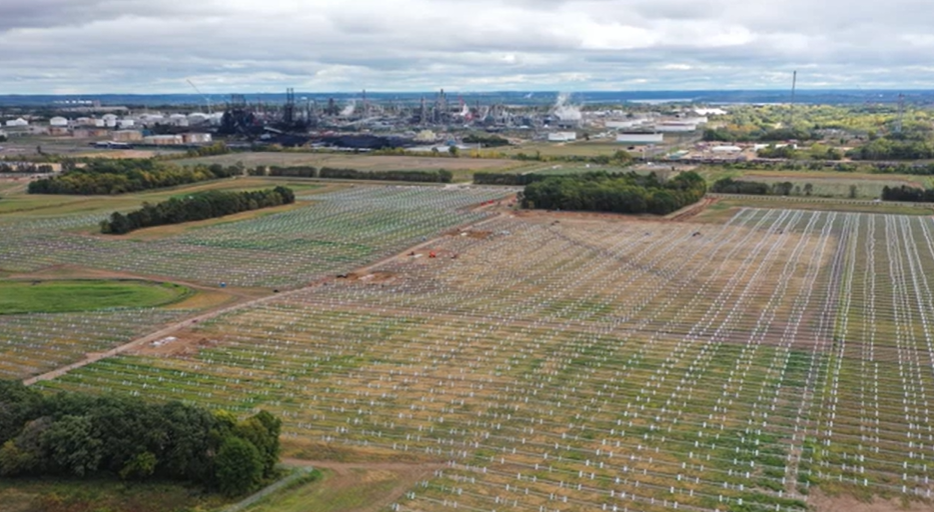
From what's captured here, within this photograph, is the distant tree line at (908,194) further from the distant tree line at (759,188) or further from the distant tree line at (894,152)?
the distant tree line at (894,152)

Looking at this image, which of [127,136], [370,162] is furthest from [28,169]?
[127,136]

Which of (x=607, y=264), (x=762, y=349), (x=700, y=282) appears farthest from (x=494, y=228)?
(x=762, y=349)

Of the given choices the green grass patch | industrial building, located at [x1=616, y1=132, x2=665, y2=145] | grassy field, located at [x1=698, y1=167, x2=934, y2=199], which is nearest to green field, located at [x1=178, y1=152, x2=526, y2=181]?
grassy field, located at [x1=698, y1=167, x2=934, y2=199]

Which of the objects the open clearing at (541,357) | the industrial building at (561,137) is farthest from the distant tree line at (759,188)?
the industrial building at (561,137)

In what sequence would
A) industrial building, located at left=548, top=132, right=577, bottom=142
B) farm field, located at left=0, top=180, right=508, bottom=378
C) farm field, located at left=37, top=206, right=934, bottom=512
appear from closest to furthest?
farm field, located at left=37, top=206, right=934, bottom=512, farm field, located at left=0, top=180, right=508, bottom=378, industrial building, located at left=548, top=132, right=577, bottom=142

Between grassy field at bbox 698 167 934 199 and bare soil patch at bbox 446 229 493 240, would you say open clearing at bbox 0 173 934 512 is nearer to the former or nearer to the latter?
bare soil patch at bbox 446 229 493 240

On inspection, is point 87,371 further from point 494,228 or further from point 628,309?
point 494,228
